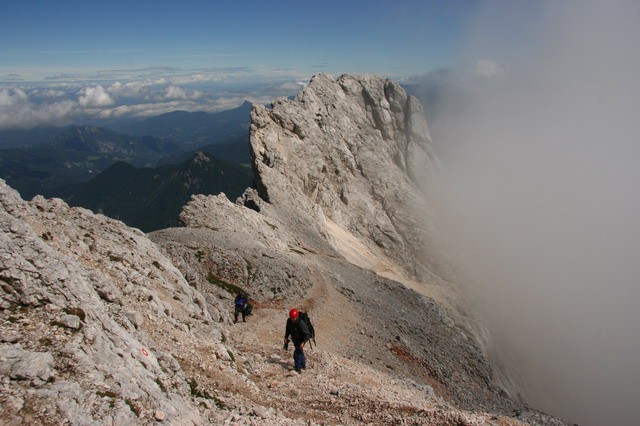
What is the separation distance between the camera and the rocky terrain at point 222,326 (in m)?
13.0

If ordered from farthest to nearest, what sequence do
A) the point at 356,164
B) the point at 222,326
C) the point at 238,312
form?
the point at 356,164, the point at 238,312, the point at 222,326

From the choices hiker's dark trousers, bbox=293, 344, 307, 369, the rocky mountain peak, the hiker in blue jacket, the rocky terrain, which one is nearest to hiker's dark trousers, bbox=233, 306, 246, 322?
the rocky terrain

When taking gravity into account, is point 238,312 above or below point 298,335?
below

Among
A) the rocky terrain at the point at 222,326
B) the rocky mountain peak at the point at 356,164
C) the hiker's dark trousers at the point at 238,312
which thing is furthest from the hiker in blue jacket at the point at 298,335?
the rocky mountain peak at the point at 356,164

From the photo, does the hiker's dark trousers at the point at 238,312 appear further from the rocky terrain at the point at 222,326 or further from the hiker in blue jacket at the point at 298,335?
the hiker in blue jacket at the point at 298,335

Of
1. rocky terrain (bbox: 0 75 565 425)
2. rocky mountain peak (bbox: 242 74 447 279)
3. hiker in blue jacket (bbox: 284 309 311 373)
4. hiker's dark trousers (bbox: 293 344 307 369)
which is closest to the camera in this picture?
rocky terrain (bbox: 0 75 565 425)

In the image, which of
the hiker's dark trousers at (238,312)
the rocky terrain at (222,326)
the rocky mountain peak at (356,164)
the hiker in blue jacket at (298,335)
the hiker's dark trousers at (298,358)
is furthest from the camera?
the rocky mountain peak at (356,164)

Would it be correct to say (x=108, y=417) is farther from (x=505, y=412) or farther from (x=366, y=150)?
(x=366, y=150)

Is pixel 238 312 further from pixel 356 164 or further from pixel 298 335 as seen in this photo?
pixel 356 164

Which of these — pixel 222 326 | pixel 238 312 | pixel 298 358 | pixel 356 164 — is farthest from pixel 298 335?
pixel 356 164

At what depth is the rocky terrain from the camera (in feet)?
42.8

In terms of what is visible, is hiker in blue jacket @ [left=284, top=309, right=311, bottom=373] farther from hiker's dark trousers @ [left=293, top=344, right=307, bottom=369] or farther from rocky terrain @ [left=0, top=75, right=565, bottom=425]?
rocky terrain @ [left=0, top=75, right=565, bottom=425]

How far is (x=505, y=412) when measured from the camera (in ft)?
119

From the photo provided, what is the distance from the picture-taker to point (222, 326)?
2925 centimetres
